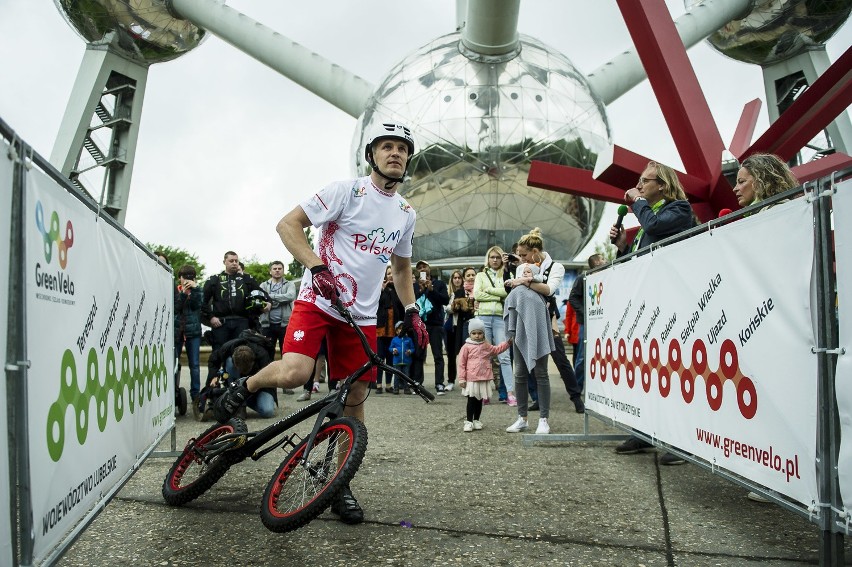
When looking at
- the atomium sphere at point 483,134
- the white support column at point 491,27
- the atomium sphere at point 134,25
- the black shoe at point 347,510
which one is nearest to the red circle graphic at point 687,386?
the black shoe at point 347,510

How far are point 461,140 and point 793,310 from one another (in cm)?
1941

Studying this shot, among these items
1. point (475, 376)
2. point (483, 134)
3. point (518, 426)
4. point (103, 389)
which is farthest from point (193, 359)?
point (483, 134)

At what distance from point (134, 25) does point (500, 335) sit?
3111 centimetres

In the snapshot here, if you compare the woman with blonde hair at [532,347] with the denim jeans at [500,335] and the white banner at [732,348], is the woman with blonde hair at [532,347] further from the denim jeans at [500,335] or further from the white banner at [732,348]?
the denim jeans at [500,335]

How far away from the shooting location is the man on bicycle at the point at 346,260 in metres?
3.55

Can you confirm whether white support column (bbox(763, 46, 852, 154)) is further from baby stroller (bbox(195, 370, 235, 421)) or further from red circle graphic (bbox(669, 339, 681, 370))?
red circle graphic (bbox(669, 339, 681, 370))

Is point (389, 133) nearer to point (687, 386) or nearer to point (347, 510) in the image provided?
point (347, 510)

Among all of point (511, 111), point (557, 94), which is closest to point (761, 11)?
point (557, 94)

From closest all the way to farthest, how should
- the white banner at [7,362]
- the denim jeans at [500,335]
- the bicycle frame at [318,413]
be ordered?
the white banner at [7,362], the bicycle frame at [318,413], the denim jeans at [500,335]

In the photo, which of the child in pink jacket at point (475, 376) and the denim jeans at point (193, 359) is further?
the denim jeans at point (193, 359)

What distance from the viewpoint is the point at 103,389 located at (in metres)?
2.85

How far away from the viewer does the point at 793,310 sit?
8.67 feet

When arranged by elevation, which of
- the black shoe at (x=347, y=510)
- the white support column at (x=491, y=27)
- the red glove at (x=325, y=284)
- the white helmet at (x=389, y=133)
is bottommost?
the black shoe at (x=347, y=510)

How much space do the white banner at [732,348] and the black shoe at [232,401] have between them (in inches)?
92.0
